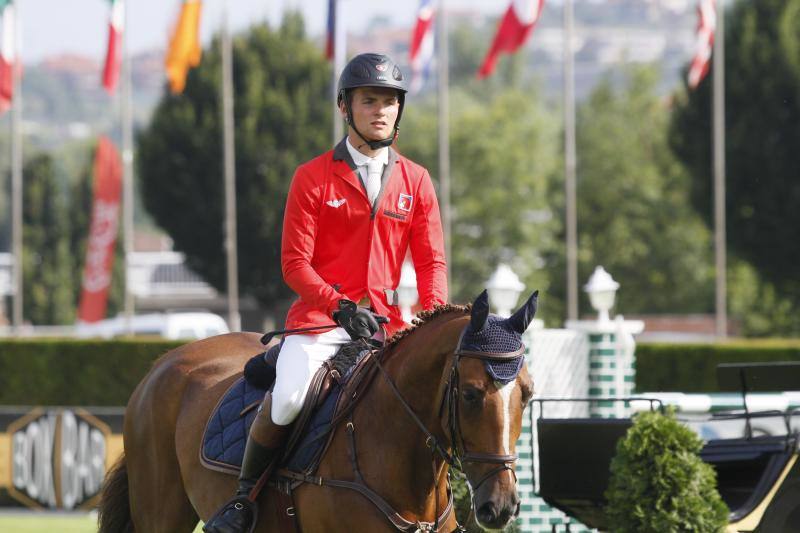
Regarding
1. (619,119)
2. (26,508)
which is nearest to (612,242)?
(619,119)

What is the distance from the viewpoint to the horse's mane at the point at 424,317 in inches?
223

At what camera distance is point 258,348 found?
779 cm

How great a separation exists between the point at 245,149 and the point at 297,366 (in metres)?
38.7

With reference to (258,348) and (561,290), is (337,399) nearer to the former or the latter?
(258,348)

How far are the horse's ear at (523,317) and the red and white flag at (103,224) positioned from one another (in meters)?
27.7

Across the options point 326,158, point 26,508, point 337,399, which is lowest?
point 26,508

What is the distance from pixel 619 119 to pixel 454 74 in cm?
4235

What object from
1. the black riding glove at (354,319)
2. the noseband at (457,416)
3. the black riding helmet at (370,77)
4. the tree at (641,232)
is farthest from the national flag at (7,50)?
the tree at (641,232)

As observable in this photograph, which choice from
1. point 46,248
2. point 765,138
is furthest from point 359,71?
point 46,248

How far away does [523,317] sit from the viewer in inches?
208

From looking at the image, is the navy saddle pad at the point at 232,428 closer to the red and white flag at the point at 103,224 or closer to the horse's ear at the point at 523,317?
the horse's ear at the point at 523,317

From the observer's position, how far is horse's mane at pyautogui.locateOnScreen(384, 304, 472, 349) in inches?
223

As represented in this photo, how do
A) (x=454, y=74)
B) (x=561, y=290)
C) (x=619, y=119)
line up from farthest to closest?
(x=454, y=74) < (x=619, y=119) < (x=561, y=290)

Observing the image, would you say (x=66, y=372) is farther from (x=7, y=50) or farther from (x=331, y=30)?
(x=331, y=30)
